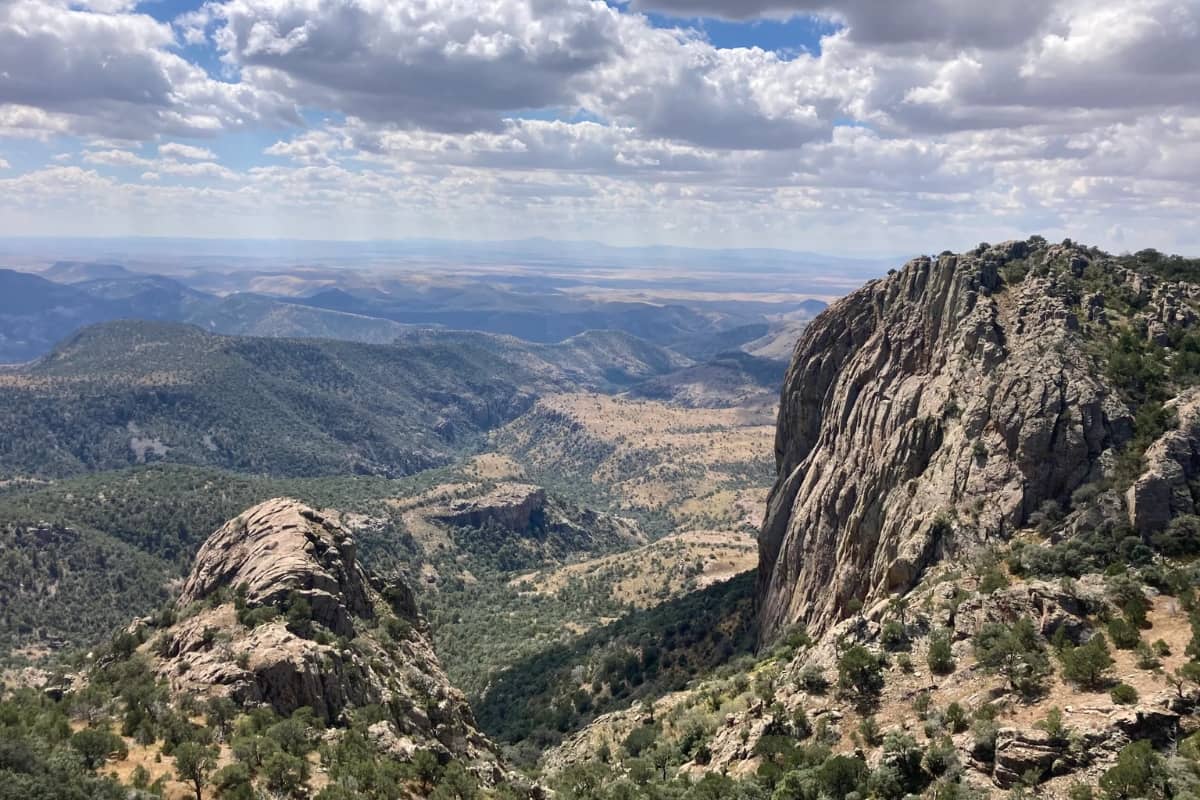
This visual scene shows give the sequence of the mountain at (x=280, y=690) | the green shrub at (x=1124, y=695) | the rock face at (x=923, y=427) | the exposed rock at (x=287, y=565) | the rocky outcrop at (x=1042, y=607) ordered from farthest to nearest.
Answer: the exposed rock at (x=287, y=565) < the rock face at (x=923, y=427) < the rocky outcrop at (x=1042, y=607) < the mountain at (x=280, y=690) < the green shrub at (x=1124, y=695)

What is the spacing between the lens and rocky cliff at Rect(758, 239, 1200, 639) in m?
56.8

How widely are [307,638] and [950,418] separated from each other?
51.0 meters

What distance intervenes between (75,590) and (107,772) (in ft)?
439

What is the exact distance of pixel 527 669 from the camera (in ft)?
363

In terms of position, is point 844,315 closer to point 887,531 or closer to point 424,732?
point 887,531

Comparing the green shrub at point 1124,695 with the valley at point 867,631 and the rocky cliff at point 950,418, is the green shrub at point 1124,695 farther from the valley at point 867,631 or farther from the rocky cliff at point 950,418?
the rocky cliff at point 950,418

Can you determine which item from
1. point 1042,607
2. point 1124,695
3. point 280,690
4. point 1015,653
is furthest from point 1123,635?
point 280,690

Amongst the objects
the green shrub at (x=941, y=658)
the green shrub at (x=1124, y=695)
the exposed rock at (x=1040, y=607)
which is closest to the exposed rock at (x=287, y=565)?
the green shrub at (x=941, y=658)

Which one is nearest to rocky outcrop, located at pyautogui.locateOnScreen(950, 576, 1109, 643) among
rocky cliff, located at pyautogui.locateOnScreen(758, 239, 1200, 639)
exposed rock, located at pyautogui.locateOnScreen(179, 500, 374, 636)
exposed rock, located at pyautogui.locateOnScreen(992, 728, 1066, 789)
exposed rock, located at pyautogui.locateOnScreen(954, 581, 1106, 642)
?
exposed rock, located at pyautogui.locateOnScreen(954, 581, 1106, 642)

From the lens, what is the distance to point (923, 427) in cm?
6662

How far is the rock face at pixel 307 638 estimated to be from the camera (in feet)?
166

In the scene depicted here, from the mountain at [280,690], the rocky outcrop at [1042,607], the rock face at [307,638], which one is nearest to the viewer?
the mountain at [280,690]

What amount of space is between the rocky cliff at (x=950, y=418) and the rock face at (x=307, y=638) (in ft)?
106

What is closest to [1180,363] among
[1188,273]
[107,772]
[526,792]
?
[1188,273]
